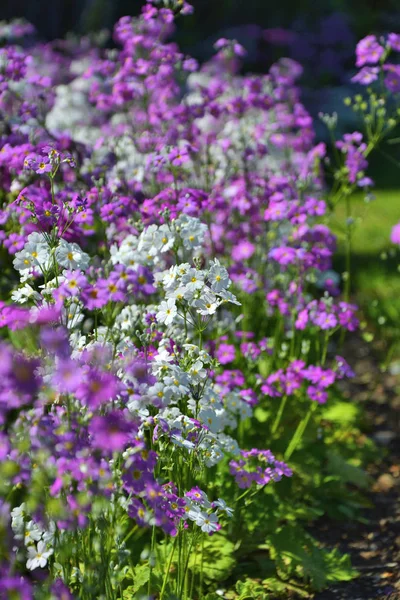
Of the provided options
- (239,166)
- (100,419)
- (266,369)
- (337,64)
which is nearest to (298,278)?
(266,369)

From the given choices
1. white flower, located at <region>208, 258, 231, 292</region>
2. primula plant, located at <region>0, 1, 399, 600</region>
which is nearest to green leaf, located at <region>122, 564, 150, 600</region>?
primula plant, located at <region>0, 1, 399, 600</region>

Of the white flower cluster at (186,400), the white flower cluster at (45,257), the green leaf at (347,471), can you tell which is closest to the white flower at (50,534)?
the white flower cluster at (186,400)

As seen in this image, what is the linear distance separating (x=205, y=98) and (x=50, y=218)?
5.50ft

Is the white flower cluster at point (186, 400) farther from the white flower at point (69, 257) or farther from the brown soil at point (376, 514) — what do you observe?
the brown soil at point (376, 514)

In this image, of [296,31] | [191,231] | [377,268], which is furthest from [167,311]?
[296,31]

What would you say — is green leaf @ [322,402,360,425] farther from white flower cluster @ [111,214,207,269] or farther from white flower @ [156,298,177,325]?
white flower @ [156,298,177,325]

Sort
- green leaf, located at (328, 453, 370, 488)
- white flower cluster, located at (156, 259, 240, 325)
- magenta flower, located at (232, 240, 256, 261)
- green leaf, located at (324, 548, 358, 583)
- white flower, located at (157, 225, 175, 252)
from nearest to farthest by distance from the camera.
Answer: white flower cluster, located at (156, 259, 240, 325)
white flower, located at (157, 225, 175, 252)
green leaf, located at (324, 548, 358, 583)
green leaf, located at (328, 453, 370, 488)
magenta flower, located at (232, 240, 256, 261)

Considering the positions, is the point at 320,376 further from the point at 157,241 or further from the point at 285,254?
the point at 157,241

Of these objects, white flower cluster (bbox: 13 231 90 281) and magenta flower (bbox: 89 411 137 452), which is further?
white flower cluster (bbox: 13 231 90 281)

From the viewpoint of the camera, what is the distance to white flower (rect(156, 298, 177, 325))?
210cm

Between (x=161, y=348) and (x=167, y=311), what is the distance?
168 millimetres

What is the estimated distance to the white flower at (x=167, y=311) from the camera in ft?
6.89

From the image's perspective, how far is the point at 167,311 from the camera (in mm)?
2148

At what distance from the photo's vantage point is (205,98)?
12.5 feet
